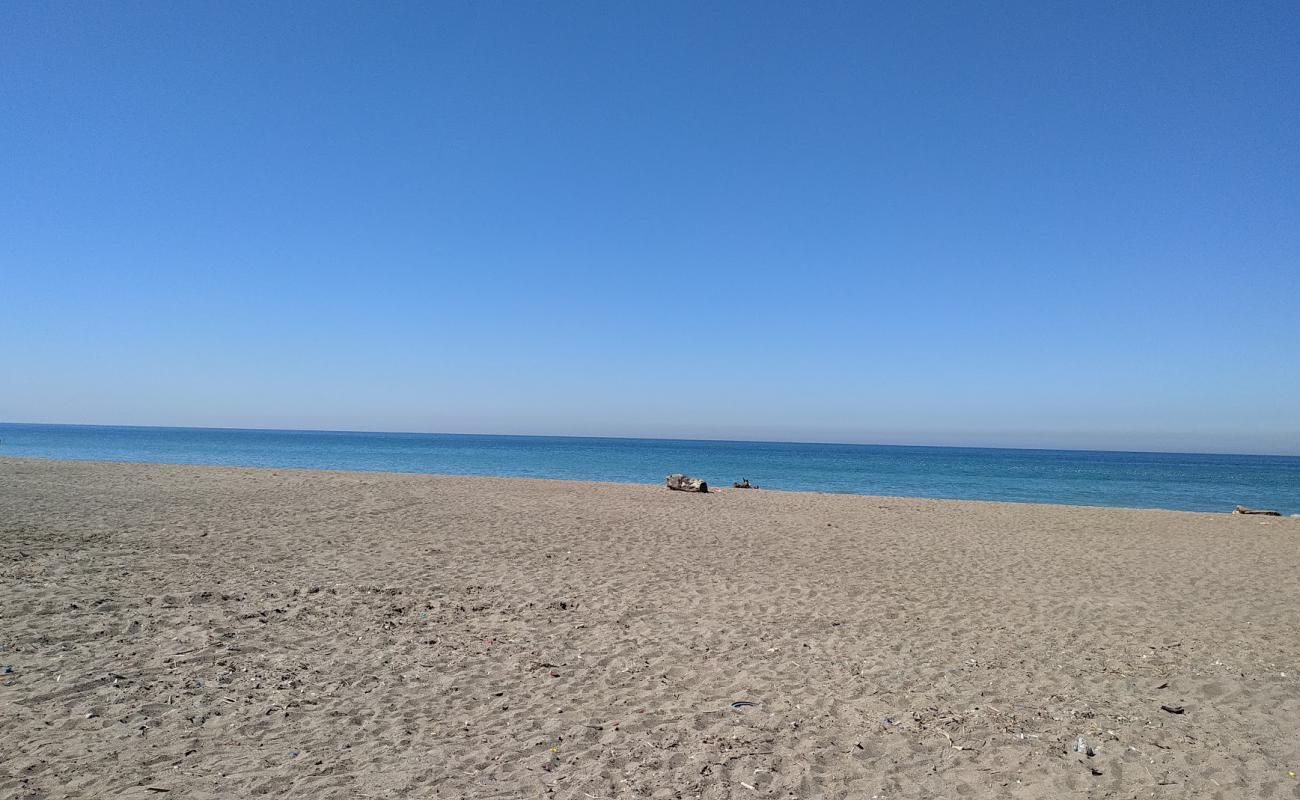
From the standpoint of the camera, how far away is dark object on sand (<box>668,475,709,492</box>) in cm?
2355

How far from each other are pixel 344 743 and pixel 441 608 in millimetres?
3222

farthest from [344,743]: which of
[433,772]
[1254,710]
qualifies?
[1254,710]

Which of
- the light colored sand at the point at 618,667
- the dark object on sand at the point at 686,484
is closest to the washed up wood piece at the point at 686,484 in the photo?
the dark object on sand at the point at 686,484

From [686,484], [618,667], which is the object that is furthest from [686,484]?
[618,667]

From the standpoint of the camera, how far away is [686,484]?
23.9 meters

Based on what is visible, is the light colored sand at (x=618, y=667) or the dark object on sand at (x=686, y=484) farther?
the dark object on sand at (x=686, y=484)

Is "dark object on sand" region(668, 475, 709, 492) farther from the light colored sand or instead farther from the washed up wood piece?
the light colored sand

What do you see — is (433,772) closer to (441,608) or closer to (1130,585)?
(441,608)

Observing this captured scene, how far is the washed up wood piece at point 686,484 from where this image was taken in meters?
23.5

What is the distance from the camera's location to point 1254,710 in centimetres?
534

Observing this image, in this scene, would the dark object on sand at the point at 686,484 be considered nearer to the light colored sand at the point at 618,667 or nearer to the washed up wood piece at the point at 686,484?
the washed up wood piece at the point at 686,484

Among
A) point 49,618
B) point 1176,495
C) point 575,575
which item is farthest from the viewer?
point 1176,495

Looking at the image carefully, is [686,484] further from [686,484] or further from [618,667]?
[618,667]

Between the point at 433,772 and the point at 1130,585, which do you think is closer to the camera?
the point at 433,772
